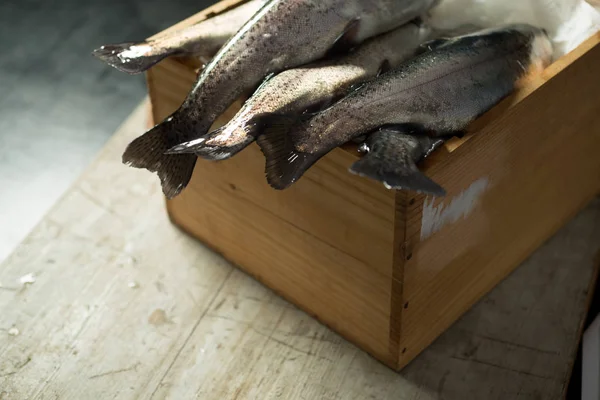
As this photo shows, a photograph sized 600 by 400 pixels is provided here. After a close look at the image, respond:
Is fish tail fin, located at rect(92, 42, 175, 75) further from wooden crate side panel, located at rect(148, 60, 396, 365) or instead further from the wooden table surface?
the wooden table surface

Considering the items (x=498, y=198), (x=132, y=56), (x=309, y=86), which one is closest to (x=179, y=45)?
(x=132, y=56)

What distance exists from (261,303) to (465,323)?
247 mm

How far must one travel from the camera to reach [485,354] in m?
0.91

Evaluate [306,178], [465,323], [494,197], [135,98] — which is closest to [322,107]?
[306,178]

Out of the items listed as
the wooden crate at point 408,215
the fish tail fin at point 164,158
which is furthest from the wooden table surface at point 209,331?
the fish tail fin at point 164,158

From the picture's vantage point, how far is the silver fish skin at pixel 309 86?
708 millimetres

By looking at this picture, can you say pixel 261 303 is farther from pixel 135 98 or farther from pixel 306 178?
pixel 135 98

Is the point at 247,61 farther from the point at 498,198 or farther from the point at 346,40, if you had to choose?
the point at 498,198

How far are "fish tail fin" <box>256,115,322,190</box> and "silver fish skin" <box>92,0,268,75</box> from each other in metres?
0.18

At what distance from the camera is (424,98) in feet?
2.45

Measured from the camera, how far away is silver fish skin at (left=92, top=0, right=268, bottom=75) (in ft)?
2.71

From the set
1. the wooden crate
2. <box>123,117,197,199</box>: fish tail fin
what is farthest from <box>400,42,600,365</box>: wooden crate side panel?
<box>123,117,197,199</box>: fish tail fin

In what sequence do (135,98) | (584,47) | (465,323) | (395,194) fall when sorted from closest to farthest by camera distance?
1. (395,194)
2. (584,47)
3. (465,323)
4. (135,98)

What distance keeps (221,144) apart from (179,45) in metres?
0.19
